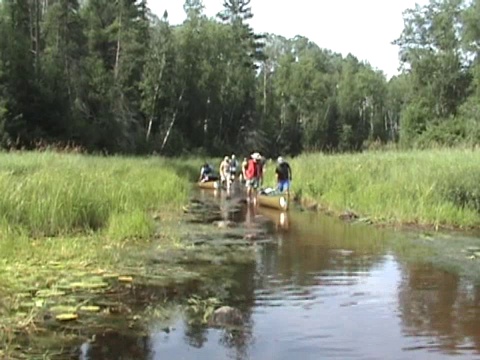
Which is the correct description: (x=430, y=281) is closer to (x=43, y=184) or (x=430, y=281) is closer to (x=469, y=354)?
(x=469, y=354)

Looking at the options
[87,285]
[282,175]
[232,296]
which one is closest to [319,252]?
[232,296]

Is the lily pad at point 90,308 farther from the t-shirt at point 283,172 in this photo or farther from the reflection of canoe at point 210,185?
the reflection of canoe at point 210,185

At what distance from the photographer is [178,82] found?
6450 cm

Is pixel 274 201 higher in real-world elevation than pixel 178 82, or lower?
lower

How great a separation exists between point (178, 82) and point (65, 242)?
52750 millimetres

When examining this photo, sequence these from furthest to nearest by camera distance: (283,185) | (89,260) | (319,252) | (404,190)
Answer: (283,185) → (404,190) → (319,252) → (89,260)

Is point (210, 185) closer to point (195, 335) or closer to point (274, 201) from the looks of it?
point (274, 201)

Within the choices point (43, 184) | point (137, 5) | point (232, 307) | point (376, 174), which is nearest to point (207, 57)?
point (137, 5)

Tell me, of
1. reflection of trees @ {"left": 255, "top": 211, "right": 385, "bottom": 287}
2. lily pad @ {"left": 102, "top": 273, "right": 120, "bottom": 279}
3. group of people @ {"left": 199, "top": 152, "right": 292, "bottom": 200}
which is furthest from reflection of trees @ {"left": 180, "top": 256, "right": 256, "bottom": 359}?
group of people @ {"left": 199, "top": 152, "right": 292, "bottom": 200}

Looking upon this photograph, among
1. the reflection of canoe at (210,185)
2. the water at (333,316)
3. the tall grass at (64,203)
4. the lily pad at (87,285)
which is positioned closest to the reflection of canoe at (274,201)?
the tall grass at (64,203)

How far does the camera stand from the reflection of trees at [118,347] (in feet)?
23.9

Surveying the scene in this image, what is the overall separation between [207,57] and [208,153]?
10.1 meters

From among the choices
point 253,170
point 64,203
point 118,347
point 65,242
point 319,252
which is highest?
point 253,170

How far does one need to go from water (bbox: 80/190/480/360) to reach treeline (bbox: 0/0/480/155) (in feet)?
97.5
